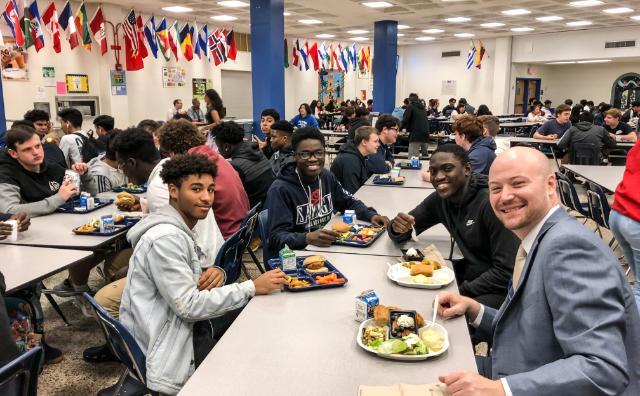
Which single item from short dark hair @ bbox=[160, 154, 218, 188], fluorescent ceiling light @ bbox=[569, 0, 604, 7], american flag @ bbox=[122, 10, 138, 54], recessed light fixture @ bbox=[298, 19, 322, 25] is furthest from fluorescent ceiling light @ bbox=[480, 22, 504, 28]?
short dark hair @ bbox=[160, 154, 218, 188]

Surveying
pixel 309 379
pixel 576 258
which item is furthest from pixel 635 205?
pixel 309 379

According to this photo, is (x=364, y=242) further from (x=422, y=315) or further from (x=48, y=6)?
(x=48, y=6)

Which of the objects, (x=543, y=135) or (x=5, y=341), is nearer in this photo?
(x=5, y=341)

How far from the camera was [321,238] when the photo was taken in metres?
2.77

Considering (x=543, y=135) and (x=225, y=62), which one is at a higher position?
(x=225, y=62)

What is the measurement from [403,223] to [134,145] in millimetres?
1927

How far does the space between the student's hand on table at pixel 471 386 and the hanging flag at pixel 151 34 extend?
12.0 meters

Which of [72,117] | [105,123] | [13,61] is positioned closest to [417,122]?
[105,123]

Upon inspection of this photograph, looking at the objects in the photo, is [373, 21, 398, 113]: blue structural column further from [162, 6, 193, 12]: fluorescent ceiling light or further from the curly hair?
the curly hair

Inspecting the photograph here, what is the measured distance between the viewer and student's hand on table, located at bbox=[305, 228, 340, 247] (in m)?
2.77

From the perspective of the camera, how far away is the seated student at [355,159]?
4.53 metres

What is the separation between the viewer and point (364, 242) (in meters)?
2.84

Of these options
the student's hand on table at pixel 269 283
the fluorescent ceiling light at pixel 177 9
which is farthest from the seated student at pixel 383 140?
the fluorescent ceiling light at pixel 177 9

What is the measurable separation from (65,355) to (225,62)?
12.6m
